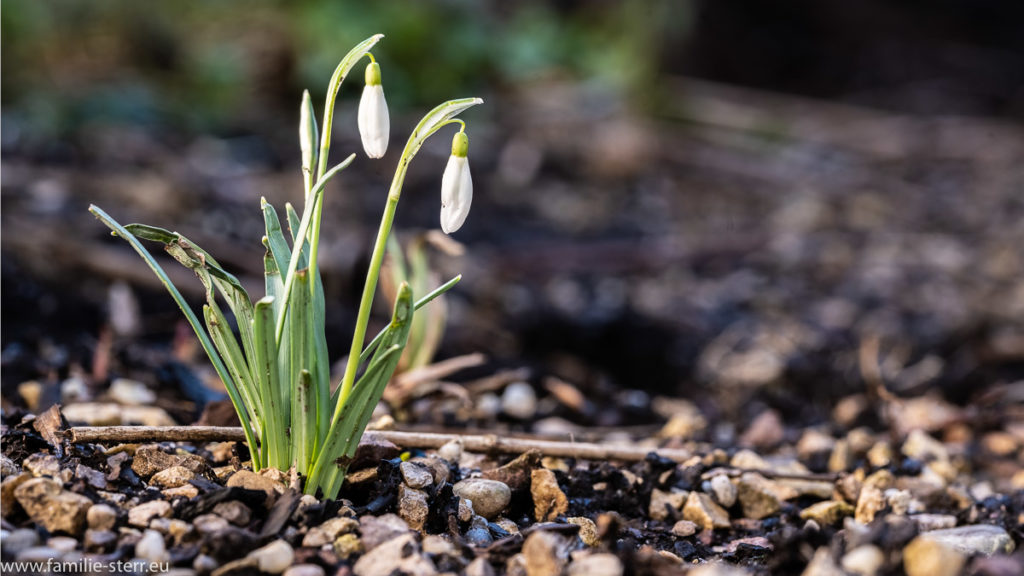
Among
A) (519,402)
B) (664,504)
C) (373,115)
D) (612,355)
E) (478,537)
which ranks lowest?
(612,355)

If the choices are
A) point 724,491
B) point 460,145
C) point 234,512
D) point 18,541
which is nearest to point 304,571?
point 234,512

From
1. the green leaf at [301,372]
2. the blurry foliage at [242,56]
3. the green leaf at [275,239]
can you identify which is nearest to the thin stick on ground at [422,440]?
the green leaf at [301,372]

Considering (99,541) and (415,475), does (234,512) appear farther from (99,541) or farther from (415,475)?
(415,475)

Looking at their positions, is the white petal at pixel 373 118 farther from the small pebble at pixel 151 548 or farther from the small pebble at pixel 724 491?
the small pebble at pixel 724 491

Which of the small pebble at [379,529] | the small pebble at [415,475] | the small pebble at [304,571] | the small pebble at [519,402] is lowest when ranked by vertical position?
the small pebble at [519,402]

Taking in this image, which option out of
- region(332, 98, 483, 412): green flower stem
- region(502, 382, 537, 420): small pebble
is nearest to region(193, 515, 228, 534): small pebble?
region(332, 98, 483, 412): green flower stem

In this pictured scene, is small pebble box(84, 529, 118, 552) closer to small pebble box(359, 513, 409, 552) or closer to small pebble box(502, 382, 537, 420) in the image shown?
small pebble box(359, 513, 409, 552)

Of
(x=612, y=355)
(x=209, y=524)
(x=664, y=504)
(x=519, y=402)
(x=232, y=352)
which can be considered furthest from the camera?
(x=612, y=355)
